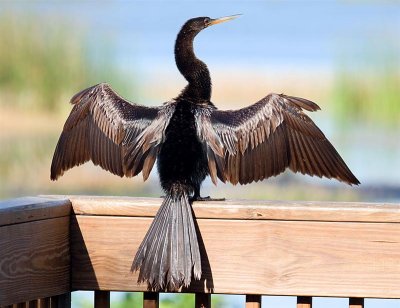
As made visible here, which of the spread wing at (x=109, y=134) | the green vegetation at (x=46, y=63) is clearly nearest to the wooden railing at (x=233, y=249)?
the spread wing at (x=109, y=134)

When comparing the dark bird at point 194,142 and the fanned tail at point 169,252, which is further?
the dark bird at point 194,142

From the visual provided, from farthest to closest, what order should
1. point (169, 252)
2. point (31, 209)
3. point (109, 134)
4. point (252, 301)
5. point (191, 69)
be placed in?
1. point (191, 69)
2. point (109, 134)
3. point (169, 252)
4. point (252, 301)
5. point (31, 209)

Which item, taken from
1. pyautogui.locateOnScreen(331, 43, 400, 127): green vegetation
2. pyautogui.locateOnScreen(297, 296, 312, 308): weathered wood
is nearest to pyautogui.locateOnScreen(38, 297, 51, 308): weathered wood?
pyautogui.locateOnScreen(297, 296, 312, 308): weathered wood

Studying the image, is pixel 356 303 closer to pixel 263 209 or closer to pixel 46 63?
pixel 263 209

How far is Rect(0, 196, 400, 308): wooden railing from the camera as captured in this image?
259 centimetres

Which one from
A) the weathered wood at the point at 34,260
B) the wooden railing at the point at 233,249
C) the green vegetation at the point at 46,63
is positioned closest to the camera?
the weathered wood at the point at 34,260

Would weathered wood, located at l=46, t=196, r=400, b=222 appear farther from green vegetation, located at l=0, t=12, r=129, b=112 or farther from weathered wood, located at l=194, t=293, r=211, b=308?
green vegetation, located at l=0, t=12, r=129, b=112

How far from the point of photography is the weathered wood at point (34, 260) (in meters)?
2.46

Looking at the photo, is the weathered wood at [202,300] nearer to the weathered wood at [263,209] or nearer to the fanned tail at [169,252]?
the fanned tail at [169,252]

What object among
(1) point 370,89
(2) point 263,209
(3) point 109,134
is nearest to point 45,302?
(2) point 263,209

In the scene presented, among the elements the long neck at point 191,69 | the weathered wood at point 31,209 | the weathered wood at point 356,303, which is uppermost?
the long neck at point 191,69

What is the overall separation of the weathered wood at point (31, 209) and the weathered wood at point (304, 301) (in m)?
0.66

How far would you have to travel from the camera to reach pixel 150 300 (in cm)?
274

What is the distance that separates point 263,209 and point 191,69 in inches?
64.4
